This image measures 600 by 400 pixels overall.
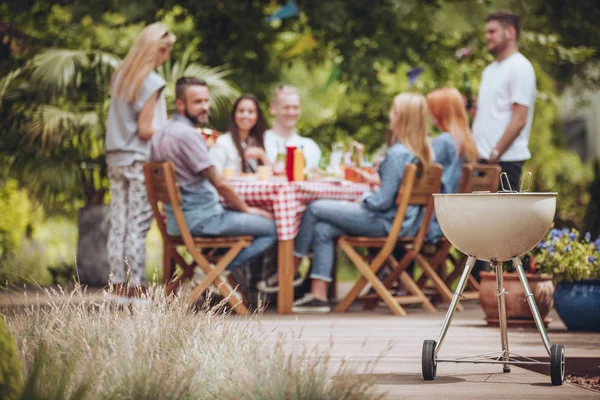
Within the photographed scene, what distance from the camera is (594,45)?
12.5 meters

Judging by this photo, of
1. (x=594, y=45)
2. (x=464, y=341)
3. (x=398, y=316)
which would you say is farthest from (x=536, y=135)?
(x=464, y=341)

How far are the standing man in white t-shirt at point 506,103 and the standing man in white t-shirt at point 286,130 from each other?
1587 mm

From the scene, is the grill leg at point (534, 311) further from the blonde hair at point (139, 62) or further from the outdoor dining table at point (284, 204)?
the blonde hair at point (139, 62)

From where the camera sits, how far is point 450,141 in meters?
7.48

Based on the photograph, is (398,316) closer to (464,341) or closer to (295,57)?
(464,341)

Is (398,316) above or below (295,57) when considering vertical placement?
below

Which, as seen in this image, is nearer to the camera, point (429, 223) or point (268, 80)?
point (429, 223)

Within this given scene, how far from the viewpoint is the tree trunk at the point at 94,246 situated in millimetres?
9562

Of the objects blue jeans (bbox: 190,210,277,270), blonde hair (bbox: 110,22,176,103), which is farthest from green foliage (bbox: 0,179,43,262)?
blue jeans (bbox: 190,210,277,270)

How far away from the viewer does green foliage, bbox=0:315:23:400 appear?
258 cm

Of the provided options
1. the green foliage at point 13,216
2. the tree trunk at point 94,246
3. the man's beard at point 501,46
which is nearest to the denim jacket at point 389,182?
the man's beard at point 501,46

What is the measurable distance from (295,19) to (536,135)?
32.5ft

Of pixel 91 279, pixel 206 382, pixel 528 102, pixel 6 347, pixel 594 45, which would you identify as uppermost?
pixel 594 45

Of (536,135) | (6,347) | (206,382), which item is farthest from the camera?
(536,135)
